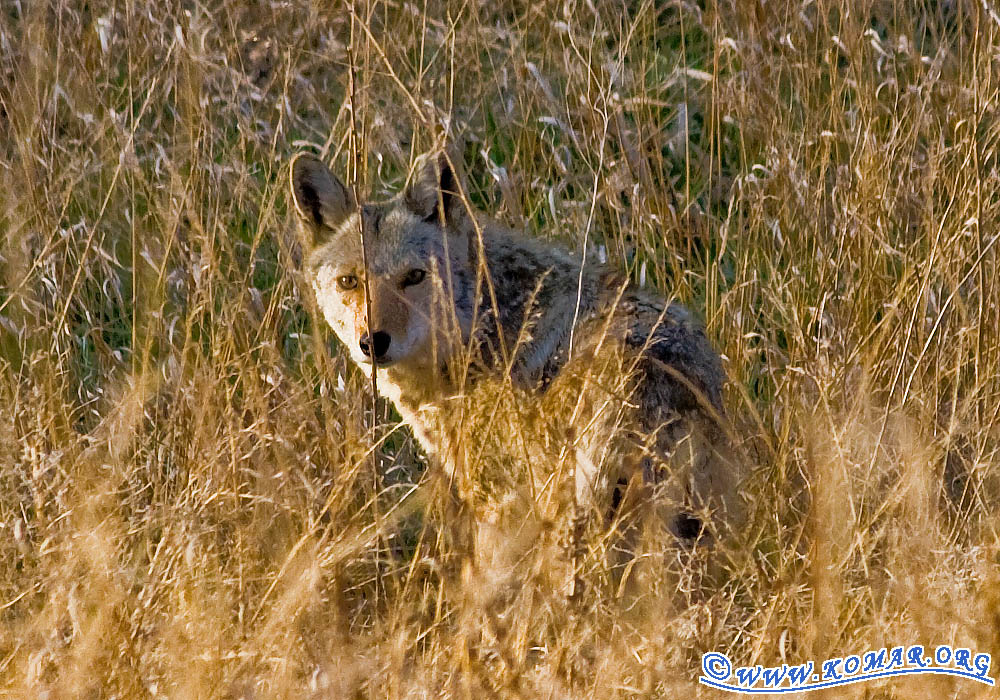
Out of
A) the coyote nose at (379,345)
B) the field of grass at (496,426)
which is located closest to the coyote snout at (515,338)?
the coyote nose at (379,345)

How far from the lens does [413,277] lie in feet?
12.5

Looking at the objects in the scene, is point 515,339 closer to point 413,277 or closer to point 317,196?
point 413,277

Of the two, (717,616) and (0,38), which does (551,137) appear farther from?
(717,616)

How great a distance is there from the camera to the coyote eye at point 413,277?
3789mm

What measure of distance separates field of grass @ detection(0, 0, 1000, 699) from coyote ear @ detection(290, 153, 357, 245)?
13 cm

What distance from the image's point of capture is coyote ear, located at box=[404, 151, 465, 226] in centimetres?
379

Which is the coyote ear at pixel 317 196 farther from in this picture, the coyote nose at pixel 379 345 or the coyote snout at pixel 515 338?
the coyote nose at pixel 379 345

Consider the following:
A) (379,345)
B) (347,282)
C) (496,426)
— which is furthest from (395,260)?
(496,426)

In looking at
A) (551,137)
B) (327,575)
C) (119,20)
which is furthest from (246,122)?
(327,575)

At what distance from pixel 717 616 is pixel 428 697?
2.53ft

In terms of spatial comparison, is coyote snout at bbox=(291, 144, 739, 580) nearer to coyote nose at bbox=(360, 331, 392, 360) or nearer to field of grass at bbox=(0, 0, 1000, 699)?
coyote nose at bbox=(360, 331, 392, 360)

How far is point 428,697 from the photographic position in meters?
2.69

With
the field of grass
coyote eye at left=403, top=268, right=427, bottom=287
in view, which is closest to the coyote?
coyote eye at left=403, top=268, right=427, bottom=287

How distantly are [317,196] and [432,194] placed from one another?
43 cm
